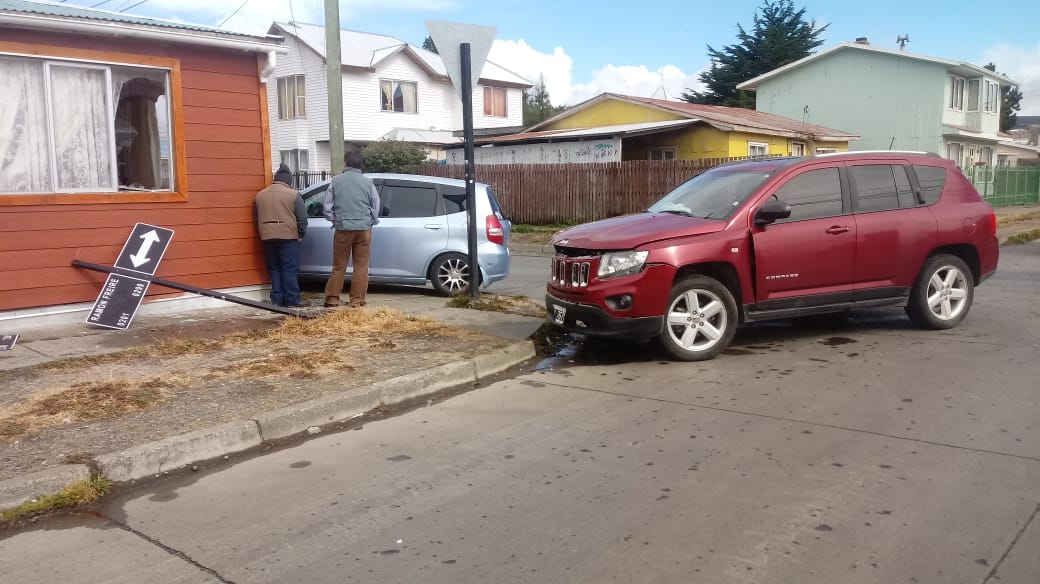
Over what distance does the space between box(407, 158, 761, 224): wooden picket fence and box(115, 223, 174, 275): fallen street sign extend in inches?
578

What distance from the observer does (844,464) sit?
4.83 meters

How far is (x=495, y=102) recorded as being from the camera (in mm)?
44438

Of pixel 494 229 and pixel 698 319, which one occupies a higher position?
pixel 494 229

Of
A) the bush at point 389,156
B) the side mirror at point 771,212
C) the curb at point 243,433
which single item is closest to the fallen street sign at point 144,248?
the curb at point 243,433

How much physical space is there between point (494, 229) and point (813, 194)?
4.48 metres

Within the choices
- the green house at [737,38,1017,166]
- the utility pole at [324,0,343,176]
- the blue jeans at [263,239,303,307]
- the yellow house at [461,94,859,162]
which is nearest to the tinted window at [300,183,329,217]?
the utility pole at [324,0,343,176]

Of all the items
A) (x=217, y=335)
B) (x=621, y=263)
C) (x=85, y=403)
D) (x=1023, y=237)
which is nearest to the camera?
(x=85, y=403)

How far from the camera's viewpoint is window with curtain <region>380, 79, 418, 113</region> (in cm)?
3919

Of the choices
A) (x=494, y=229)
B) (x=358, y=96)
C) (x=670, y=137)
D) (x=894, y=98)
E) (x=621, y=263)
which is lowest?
(x=621, y=263)

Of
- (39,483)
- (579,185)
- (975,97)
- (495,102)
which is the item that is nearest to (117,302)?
(39,483)

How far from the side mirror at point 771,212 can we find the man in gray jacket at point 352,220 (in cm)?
439

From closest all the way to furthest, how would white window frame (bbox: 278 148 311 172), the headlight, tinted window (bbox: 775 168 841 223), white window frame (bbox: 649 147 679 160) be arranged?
the headlight < tinted window (bbox: 775 168 841 223) < white window frame (bbox: 649 147 679 160) < white window frame (bbox: 278 148 311 172)

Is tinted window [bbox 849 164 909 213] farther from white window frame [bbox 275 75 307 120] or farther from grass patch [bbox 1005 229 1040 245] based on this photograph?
white window frame [bbox 275 75 307 120]

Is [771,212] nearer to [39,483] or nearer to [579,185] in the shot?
[39,483]
